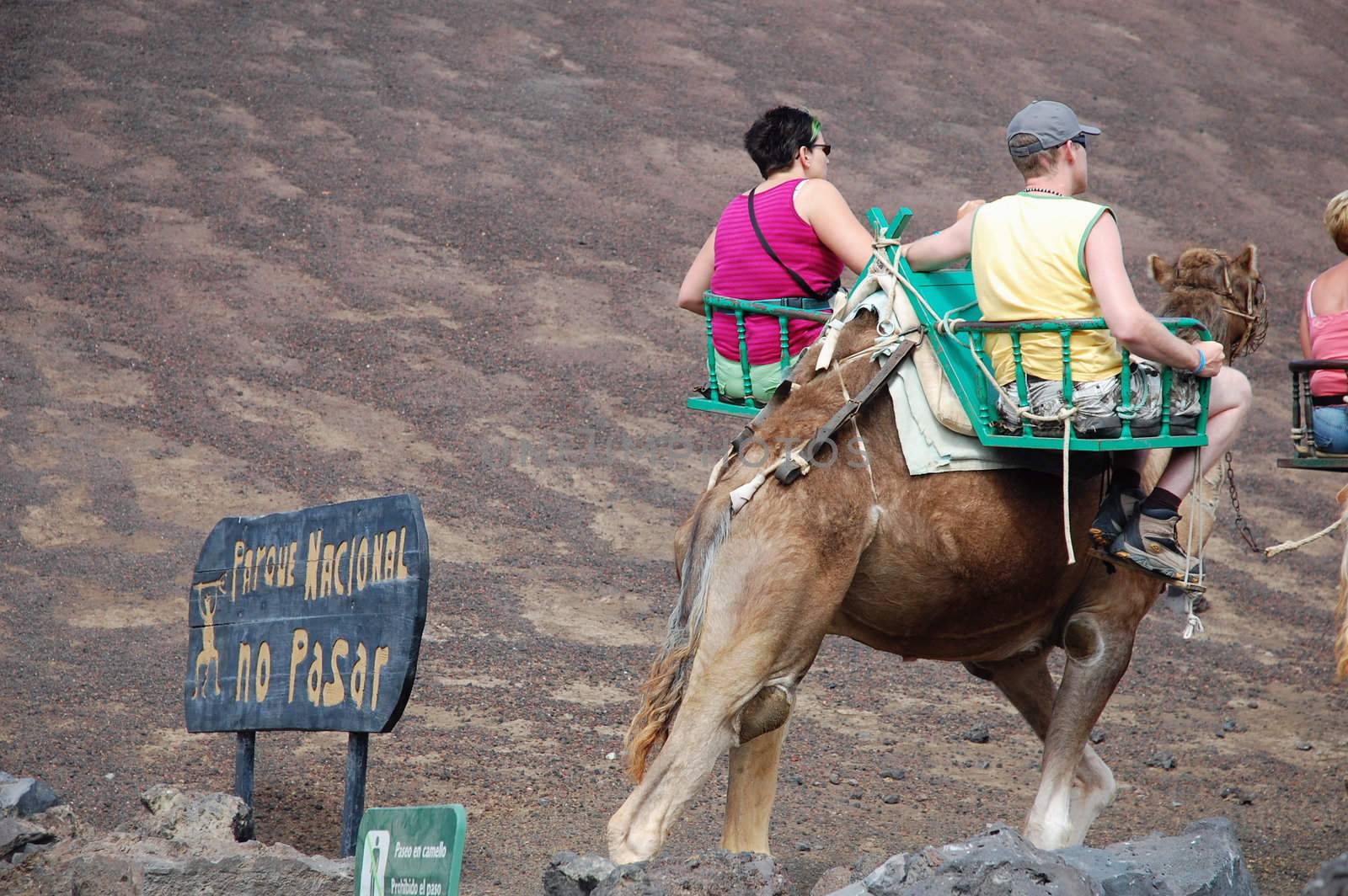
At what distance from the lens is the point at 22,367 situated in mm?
12289

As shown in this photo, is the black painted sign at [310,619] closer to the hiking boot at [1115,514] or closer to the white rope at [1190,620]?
the hiking boot at [1115,514]

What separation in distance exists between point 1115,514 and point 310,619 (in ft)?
9.12

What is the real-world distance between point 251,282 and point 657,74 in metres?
7.23

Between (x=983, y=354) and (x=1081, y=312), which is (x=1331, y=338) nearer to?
(x=1081, y=312)

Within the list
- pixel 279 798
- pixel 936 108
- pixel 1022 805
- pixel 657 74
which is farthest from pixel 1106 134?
pixel 279 798

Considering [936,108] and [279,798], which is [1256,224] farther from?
[279,798]

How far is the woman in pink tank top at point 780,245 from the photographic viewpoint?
4922 millimetres

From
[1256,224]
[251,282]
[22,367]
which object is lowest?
[22,367]

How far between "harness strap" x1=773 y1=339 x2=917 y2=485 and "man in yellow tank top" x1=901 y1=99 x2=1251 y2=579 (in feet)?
0.92

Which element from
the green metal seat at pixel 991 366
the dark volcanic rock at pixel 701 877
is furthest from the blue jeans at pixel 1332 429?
the dark volcanic rock at pixel 701 877

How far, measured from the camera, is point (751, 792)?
15.6 feet

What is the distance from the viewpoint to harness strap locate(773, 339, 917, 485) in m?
4.25

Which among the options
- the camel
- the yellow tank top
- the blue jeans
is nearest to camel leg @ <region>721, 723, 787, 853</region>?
the camel

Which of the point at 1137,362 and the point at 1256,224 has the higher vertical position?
the point at 1256,224
